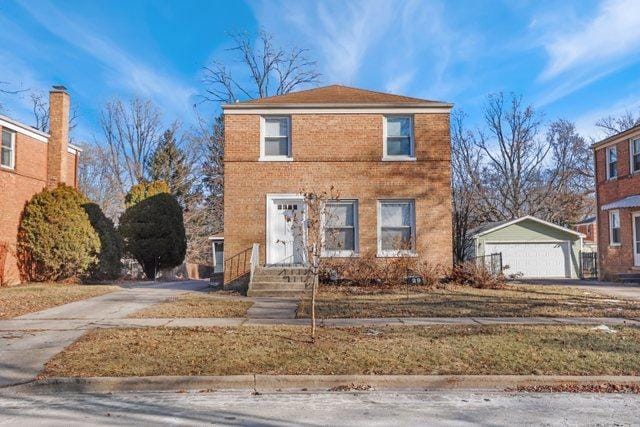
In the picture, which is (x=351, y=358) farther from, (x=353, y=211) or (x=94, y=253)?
(x=94, y=253)

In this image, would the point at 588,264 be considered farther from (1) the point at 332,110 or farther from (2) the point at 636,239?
(1) the point at 332,110

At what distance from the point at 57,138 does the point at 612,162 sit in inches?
939

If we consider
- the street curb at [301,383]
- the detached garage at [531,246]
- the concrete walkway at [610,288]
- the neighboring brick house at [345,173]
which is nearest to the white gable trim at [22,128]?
the neighboring brick house at [345,173]

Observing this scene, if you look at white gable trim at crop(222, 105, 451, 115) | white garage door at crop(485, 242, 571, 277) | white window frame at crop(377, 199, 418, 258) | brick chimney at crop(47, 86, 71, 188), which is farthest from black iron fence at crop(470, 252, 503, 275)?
brick chimney at crop(47, 86, 71, 188)

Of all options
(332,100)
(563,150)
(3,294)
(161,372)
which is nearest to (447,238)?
(332,100)

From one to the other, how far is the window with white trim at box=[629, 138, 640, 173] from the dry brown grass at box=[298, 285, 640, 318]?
894 centimetres

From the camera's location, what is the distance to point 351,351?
6934mm

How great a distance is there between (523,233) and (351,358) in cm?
2291

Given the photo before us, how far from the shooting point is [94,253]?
19.4 metres

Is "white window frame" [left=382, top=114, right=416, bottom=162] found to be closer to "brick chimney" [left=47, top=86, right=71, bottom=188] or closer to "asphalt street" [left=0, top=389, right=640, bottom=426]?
"asphalt street" [left=0, top=389, right=640, bottom=426]

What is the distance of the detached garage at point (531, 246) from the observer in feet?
87.5

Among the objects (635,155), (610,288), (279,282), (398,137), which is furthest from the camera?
(635,155)

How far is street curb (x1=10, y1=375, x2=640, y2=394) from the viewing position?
18.9 feet

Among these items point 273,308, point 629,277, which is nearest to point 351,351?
point 273,308
